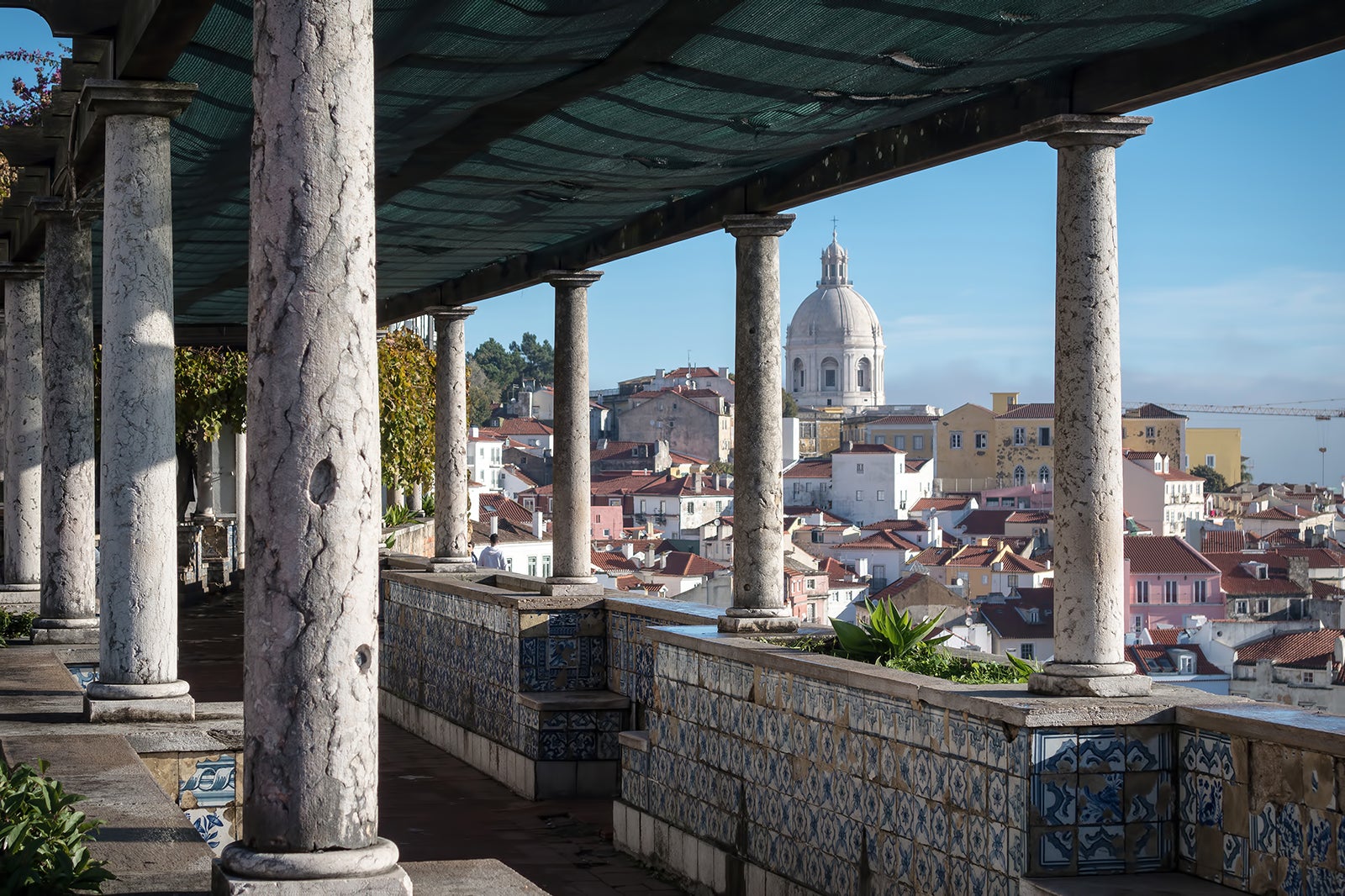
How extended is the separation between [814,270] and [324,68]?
5876 inches

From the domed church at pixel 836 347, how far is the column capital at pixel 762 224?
13375 centimetres

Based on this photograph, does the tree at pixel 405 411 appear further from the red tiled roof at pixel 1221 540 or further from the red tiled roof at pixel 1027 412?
the red tiled roof at pixel 1027 412

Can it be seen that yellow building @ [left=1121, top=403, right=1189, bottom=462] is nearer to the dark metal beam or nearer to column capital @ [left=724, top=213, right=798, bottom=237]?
the dark metal beam

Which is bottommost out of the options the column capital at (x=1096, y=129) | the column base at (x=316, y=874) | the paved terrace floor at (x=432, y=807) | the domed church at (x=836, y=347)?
the paved terrace floor at (x=432, y=807)

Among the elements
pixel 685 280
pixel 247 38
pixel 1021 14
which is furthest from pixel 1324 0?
pixel 685 280

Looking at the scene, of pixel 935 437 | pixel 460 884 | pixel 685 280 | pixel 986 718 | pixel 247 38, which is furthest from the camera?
pixel 935 437

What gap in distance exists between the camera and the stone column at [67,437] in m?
8.56

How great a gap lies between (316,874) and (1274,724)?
270 centimetres

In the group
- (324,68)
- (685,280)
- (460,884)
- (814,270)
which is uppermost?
(814,270)

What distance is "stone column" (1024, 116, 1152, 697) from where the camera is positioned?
213 inches

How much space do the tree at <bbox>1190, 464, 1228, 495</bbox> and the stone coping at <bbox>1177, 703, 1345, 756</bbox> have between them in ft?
291

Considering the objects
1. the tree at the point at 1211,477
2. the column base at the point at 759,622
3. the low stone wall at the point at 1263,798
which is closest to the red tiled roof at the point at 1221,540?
the column base at the point at 759,622

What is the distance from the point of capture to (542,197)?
8492mm

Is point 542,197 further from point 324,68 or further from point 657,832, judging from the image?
point 324,68
